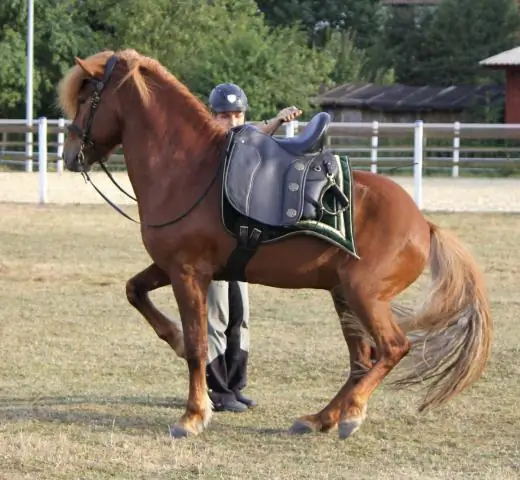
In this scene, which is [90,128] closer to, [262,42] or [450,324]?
[450,324]

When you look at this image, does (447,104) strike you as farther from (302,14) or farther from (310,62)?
(302,14)

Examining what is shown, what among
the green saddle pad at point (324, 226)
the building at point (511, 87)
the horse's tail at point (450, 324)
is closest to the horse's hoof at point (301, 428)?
the horse's tail at point (450, 324)

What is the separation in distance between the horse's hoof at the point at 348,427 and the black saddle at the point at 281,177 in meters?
1.02

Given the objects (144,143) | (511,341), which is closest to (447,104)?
(511,341)

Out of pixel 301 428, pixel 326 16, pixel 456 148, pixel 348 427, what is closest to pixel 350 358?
pixel 301 428

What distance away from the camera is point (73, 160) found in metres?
6.31

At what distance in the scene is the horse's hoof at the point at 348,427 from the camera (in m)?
5.86

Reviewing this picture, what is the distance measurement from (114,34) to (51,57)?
10.2 feet

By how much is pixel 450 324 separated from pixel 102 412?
1.98 metres

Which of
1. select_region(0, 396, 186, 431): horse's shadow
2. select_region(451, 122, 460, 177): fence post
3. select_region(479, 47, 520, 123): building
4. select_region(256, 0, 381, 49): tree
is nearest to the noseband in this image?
select_region(0, 396, 186, 431): horse's shadow

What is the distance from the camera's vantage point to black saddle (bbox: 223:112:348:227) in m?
5.91

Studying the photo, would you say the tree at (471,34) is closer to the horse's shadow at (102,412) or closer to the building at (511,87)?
the building at (511,87)

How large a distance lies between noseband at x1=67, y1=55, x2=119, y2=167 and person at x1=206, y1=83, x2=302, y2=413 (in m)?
0.68

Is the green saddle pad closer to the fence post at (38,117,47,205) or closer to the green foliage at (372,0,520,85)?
the fence post at (38,117,47,205)
